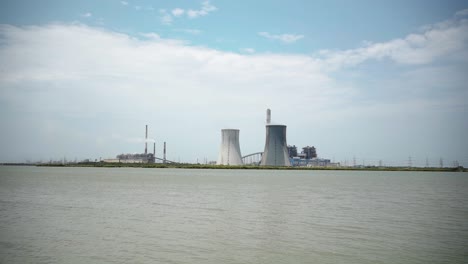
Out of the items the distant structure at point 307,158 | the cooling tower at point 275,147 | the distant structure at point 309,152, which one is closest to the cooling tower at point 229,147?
the cooling tower at point 275,147

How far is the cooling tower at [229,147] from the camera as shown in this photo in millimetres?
79375

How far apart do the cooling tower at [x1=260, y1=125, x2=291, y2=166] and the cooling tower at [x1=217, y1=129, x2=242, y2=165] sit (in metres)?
5.68

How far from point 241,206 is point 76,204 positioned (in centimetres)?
782

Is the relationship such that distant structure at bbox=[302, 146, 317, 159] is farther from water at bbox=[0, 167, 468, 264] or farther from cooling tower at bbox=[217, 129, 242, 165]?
water at bbox=[0, 167, 468, 264]

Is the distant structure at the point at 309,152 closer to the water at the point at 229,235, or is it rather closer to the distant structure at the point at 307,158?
the distant structure at the point at 307,158

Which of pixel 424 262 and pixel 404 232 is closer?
pixel 424 262

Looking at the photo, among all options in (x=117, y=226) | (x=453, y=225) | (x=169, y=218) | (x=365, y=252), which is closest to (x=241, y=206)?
(x=169, y=218)

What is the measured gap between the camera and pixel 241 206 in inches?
782

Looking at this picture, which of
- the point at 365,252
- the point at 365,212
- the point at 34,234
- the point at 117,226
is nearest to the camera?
the point at 365,252

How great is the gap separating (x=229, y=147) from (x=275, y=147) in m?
9.00

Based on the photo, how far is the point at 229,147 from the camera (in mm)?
79875

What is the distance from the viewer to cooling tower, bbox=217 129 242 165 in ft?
260

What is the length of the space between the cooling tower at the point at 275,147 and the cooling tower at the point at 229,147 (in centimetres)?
568

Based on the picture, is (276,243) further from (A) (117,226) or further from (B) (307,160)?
(B) (307,160)
